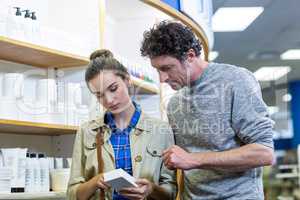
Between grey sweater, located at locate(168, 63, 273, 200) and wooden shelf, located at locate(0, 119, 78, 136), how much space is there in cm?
89

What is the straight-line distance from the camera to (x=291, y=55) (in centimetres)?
909

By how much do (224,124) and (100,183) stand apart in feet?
1.68

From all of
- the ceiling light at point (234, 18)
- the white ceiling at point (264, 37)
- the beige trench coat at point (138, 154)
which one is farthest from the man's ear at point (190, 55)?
the ceiling light at point (234, 18)

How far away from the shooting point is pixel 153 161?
2006 millimetres

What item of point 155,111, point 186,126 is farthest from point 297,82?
point 186,126

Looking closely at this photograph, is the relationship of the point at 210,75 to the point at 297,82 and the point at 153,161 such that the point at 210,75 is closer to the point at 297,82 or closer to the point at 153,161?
the point at 153,161

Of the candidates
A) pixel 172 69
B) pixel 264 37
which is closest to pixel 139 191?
pixel 172 69

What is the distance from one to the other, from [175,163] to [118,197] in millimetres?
370

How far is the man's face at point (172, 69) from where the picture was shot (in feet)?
6.01

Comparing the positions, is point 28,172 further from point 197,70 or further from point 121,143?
point 197,70

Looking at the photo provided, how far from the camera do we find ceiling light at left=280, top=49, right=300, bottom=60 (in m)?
8.80

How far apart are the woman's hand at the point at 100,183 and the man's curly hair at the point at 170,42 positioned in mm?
503

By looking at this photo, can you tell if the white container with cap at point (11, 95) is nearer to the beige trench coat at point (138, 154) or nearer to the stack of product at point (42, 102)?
the stack of product at point (42, 102)

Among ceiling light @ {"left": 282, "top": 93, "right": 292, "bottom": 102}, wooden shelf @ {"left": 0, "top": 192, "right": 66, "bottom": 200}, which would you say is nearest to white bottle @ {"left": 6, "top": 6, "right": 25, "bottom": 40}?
wooden shelf @ {"left": 0, "top": 192, "right": 66, "bottom": 200}
